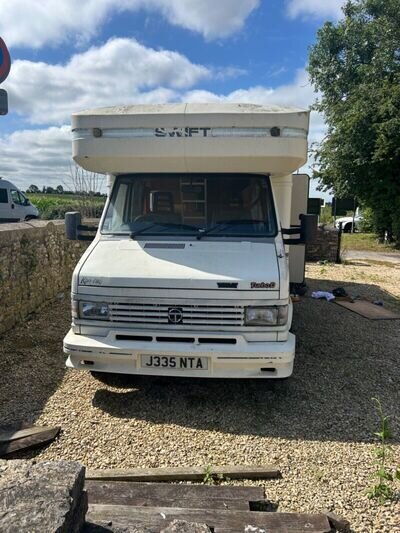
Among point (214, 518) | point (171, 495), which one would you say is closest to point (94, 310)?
point (171, 495)

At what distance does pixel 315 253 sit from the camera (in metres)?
14.3

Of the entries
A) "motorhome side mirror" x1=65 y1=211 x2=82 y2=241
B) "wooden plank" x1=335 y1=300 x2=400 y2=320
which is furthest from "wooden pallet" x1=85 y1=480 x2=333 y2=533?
"wooden plank" x1=335 y1=300 x2=400 y2=320

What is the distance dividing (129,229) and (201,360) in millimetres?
1652

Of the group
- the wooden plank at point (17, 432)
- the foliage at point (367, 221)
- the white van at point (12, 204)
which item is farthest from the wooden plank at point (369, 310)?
the white van at point (12, 204)

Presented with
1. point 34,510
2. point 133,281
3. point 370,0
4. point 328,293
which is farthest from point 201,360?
point 370,0

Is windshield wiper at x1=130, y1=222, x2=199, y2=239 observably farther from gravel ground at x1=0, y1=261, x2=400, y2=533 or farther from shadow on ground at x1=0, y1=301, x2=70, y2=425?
shadow on ground at x1=0, y1=301, x2=70, y2=425

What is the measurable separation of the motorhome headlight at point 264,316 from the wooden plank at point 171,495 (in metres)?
1.34

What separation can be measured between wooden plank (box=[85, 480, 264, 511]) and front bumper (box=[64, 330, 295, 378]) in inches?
42.7

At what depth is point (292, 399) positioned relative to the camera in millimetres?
4324

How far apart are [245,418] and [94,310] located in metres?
1.70

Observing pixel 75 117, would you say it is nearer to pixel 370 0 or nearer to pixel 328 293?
pixel 328 293

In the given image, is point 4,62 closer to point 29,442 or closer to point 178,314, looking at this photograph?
point 178,314

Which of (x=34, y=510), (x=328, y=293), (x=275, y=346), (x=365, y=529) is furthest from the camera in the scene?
(x=328, y=293)

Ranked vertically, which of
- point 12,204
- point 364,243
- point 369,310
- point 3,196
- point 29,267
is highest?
point 3,196
